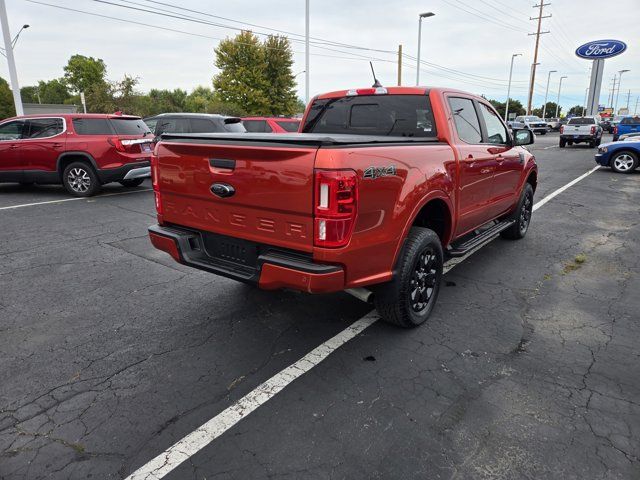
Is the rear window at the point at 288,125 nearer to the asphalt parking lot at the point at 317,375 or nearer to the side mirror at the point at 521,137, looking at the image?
the side mirror at the point at 521,137

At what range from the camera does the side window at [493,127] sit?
507 centimetres

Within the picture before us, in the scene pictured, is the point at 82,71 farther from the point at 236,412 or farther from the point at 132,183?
the point at 236,412

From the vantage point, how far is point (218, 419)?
2576 mm

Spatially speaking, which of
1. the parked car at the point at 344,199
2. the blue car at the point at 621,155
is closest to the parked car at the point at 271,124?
the parked car at the point at 344,199

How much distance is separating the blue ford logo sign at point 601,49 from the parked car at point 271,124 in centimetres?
4618

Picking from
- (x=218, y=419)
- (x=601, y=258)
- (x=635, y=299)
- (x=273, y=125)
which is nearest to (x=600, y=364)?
(x=635, y=299)

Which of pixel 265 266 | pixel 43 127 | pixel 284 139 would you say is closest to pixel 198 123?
pixel 43 127

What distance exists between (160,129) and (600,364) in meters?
11.3

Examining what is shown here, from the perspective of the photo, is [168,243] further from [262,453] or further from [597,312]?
[597,312]

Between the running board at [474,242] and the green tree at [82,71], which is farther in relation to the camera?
the green tree at [82,71]

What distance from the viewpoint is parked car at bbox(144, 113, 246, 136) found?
35.3 ft

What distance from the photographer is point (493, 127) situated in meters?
5.24

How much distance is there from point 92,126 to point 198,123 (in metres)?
2.40

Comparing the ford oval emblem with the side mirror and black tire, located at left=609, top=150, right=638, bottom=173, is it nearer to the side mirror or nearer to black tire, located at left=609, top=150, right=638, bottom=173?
the side mirror
